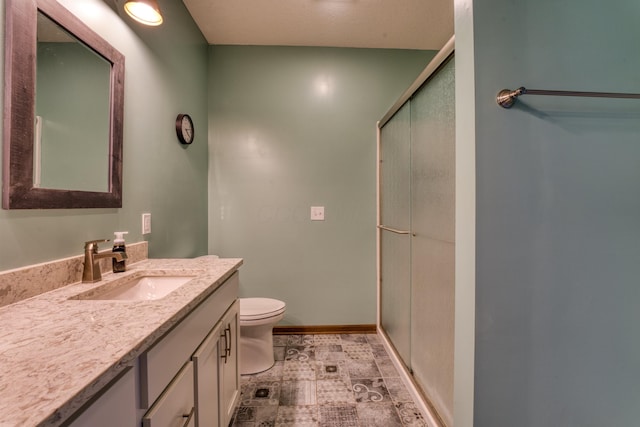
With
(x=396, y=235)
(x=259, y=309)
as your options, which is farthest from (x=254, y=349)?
(x=396, y=235)

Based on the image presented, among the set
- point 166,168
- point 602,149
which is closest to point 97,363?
point 166,168

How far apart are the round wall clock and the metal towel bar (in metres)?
1.76

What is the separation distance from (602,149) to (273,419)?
186cm

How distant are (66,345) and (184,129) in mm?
1578

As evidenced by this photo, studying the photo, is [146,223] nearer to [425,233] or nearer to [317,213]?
[317,213]

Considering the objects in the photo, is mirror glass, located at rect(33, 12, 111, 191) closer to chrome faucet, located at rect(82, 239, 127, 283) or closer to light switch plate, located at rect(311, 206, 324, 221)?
chrome faucet, located at rect(82, 239, 127, 283)

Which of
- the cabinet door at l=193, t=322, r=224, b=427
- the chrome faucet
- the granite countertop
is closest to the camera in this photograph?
the granite countertop

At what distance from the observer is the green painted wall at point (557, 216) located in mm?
893

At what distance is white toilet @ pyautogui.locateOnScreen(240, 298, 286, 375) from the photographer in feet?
5.66

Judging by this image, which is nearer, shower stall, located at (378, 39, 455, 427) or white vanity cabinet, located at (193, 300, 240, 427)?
white vanity cabinet, located at (193, 300, 240, 427)

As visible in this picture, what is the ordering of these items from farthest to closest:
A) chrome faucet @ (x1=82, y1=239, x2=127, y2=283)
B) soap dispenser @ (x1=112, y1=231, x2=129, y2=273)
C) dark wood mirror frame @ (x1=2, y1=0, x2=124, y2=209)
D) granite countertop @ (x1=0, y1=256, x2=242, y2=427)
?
soap dispenser @ (x1=112, y1=231, x2=129, y2=273)
chrome faucet @ (x1=82, y1=239, x2=127, y2=283)
dark wood mirror frame @ (x1=2, y1=0, x2=124, y2=209)
granite countertop @ (x1=0, y1=256, x2=242, y2=427)

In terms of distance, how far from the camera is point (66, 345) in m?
0.54

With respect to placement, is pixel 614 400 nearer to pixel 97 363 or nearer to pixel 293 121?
pixel 97 363

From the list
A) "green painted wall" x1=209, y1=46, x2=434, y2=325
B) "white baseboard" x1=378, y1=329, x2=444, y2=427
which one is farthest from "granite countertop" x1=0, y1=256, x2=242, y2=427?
"green painted wall" x1=209, y1=46, x2=434, y2=325
